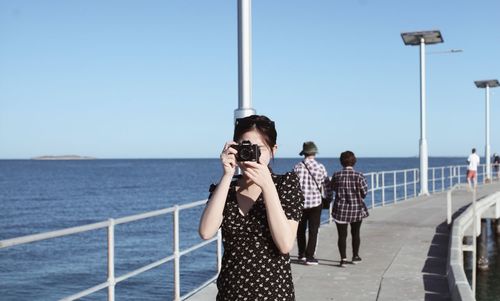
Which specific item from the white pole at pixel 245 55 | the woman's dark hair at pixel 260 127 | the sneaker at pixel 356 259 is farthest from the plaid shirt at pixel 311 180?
the woman's dark hair at pixel 260 127

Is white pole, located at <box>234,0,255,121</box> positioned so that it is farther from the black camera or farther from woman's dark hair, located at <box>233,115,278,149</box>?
the black camera

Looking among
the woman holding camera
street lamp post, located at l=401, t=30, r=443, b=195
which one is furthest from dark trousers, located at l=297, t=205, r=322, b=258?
street lamp post, located at l=401, t=30, r=443, b=195

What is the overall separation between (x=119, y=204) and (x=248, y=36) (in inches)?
1992

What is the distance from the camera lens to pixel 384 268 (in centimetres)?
845

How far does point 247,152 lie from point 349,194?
6.06m

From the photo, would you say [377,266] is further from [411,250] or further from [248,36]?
[248,36]

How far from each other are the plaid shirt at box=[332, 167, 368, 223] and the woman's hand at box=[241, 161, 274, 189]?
5.89m

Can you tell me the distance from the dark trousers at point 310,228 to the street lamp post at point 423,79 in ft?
47.1

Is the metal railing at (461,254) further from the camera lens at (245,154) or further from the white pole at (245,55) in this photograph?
the camera lens at (245,154)

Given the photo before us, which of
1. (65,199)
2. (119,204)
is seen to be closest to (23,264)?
(119,204)

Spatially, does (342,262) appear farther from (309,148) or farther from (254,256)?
(254,256)

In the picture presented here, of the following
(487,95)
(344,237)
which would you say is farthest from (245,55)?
(487,95)

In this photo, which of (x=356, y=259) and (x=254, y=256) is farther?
(x=356, y=259)

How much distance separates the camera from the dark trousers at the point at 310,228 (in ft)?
27.8
